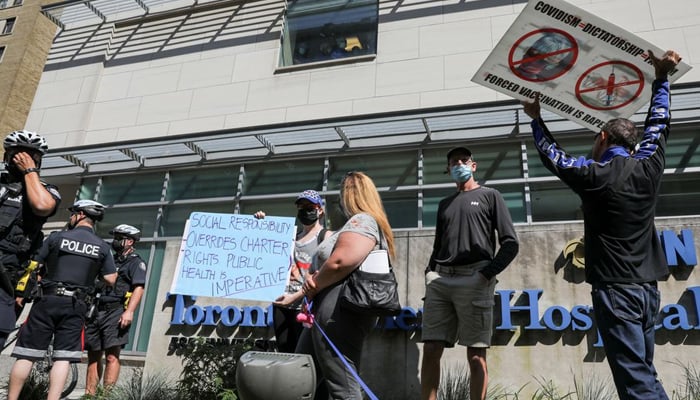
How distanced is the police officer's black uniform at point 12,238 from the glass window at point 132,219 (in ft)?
19.8

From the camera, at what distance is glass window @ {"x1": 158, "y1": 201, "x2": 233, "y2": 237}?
9359 mm

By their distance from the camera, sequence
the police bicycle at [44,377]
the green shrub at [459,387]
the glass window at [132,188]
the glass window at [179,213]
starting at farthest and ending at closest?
the glass window at [132,188]
the glass window at [179,213]
the police bicycle at [44,377]
the green shrub at [459,387]

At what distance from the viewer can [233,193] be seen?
369 inches

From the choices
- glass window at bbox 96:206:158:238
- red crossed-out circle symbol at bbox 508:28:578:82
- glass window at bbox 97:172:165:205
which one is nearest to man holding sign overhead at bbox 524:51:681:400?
red crossed-out circle symbol at bbox 508:28:578:82

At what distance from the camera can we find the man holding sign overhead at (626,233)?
2636 mm

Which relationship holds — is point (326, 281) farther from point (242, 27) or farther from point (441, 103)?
point (242, 27)

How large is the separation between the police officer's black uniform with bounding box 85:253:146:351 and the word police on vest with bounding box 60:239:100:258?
4.82ft

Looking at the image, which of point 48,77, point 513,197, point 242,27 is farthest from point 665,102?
point 48,77

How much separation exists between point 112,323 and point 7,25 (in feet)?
122

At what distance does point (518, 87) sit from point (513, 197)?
11.9ft

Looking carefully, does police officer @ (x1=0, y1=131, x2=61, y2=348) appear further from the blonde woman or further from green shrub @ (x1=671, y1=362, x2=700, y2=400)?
green shrub @ (x1=671, y1=362, x2=700, y2=400)

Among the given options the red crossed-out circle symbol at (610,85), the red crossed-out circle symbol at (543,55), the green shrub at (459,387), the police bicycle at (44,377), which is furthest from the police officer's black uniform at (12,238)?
the red crossed-out circle symbol at (610,85)

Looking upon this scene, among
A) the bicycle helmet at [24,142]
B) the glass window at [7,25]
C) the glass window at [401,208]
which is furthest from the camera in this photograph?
the glass window at [7,25]

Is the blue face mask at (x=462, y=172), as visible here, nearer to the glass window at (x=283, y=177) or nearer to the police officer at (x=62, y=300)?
the police officer at (x=62, y=300)
